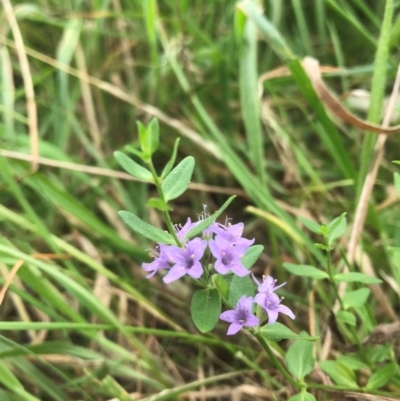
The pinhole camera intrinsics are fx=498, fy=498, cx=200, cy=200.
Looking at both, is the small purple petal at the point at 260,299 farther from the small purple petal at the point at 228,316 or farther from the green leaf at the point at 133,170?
the green leaf at the point at 133,170

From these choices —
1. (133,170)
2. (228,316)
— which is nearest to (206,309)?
(228,316)

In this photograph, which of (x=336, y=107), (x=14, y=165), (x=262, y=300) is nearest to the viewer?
(x=262, y=300)

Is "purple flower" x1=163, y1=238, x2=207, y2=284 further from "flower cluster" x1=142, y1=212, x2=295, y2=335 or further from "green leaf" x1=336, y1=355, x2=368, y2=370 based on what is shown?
"green leaf" x1=336, y1=355, x2=368, y2=370

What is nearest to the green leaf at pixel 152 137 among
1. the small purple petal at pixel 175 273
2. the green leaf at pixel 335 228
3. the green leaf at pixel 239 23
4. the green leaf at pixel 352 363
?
the small purple petal at pixel 175 273

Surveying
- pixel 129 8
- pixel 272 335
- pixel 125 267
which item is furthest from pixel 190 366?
pixel 129 8

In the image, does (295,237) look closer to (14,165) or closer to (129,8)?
(14,165)
